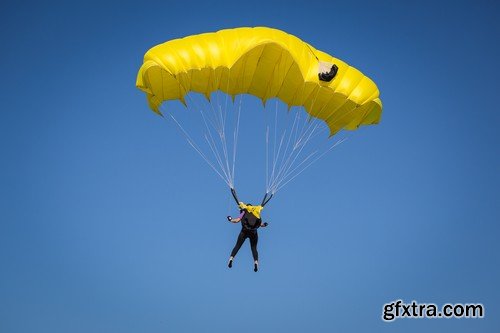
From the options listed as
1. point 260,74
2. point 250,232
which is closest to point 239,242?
point 250,232

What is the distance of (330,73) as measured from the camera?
62.4ft

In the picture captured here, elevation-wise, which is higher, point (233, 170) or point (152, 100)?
point (152, 100)

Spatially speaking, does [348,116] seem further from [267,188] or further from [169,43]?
[169,43]

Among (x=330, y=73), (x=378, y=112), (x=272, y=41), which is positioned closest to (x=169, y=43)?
(x=272, y=41)

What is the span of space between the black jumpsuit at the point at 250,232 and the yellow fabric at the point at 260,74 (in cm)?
375

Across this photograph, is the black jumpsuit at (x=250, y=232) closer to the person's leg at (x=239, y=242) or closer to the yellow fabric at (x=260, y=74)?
the person's leg at (x=239, y=242)

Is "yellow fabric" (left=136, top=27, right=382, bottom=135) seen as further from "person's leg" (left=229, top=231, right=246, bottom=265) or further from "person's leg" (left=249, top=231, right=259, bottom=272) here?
"person's leg" (left=229, top=231, right=246, bottom=265)

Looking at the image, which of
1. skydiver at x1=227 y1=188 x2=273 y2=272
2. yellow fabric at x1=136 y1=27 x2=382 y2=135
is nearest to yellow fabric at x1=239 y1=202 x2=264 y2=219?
skydiver at x1=227 y1=188 x2=273 y2=272

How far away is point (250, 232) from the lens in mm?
18516

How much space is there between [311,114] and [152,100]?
4543mm

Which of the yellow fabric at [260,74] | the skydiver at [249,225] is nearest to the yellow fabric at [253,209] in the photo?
the skydiver at [249,225]

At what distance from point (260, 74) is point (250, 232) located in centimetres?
443

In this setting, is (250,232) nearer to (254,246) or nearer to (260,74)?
(254,246)

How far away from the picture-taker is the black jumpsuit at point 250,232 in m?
18.3
